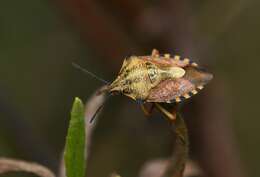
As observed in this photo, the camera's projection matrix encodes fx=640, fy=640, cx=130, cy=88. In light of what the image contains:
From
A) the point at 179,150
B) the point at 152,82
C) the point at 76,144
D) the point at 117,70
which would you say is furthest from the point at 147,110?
the point at 117,70

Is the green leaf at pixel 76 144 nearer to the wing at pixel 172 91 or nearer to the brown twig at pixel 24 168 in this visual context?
the brown twig at pixel 24 168

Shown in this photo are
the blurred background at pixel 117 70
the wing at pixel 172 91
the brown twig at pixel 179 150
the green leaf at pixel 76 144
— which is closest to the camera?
the green leaf at pixel 76 144

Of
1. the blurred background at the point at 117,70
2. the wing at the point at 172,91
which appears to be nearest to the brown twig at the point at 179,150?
the wing at the point at 172,91

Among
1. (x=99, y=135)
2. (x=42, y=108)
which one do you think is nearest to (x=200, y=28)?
(x=99, y=135)

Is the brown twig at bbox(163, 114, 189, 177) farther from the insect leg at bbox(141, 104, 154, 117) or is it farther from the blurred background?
the blurred background

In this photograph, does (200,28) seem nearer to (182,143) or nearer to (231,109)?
(231,109)

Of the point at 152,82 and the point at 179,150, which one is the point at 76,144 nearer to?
the point at 179,150
